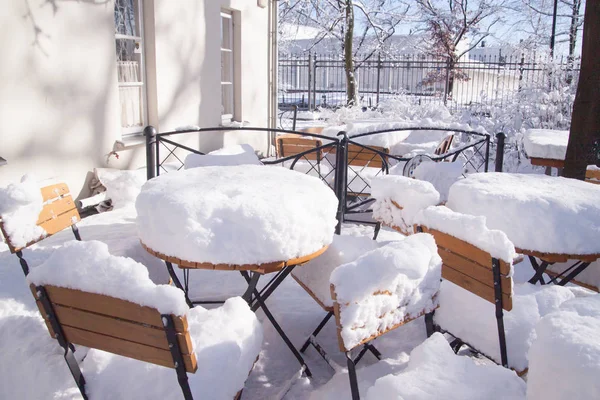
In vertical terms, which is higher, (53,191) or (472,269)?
(53,191)

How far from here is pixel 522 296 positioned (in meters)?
2.85

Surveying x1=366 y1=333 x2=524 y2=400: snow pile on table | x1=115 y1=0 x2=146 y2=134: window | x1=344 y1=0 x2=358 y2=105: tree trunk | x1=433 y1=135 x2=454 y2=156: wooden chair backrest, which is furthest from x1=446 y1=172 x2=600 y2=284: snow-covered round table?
x1=344 y1=0 x2=358 y2=105: tree trunk

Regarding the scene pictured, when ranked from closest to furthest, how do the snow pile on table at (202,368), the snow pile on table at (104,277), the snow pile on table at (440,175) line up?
1. the snow pile on table at (104,277)
2. the snow pile on table at (202,368)
3. the snow pile on table at (440,175)

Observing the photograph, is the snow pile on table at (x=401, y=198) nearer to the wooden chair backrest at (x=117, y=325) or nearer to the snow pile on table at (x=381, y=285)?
the snow pile on table at (x=381, y=285)

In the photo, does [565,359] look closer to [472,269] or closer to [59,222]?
[472,269]

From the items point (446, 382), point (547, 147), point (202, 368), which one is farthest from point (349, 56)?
point (446, 382)

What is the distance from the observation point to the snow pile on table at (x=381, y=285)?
204cm

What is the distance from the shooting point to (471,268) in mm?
2438

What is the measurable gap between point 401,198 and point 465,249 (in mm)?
1407

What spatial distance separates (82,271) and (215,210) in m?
0.92

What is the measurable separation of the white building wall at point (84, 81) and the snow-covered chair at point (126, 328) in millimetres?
3619

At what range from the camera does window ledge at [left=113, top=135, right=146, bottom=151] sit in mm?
6441

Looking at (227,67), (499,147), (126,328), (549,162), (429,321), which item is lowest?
(429,321)

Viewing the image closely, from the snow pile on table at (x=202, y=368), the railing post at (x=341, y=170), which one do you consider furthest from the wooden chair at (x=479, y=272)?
the railing post at (x=341, y=170)
